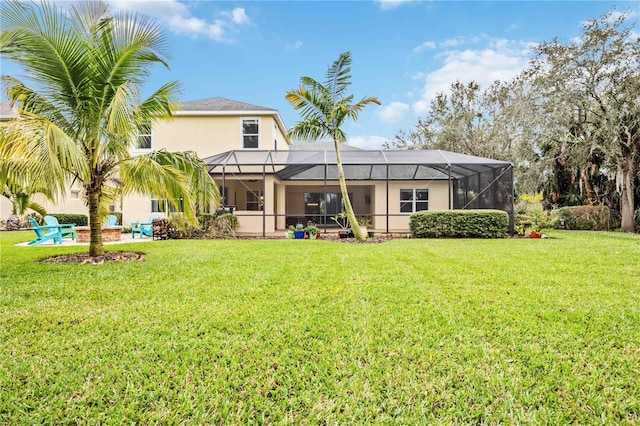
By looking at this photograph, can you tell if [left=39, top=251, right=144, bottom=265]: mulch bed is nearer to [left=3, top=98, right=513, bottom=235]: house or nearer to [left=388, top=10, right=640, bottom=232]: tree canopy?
[left=3, top=98, right=513, bottom=235]: house

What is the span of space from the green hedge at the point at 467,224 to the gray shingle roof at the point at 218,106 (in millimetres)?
9531

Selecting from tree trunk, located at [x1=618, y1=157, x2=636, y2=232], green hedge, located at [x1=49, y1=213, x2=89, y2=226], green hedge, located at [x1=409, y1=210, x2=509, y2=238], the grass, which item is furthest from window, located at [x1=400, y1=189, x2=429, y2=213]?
green hedge, located at [x1=49, y1=213, x2=89, y2=226]

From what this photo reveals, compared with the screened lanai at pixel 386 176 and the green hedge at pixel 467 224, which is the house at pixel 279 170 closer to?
the screened lanai at pixel 386 176

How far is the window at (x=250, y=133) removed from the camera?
1698 cm

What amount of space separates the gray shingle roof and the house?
0.16 ft

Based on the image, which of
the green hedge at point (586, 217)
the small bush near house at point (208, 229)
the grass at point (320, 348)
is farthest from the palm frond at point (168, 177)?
the green hedge at point (586, 217)

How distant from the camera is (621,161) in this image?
15.4m

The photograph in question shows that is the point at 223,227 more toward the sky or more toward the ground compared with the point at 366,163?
more toward the ground

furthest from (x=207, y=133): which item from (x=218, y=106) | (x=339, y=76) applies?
(x=339, y=76)

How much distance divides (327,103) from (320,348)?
9.54 metres

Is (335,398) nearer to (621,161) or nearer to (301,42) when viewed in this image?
(301,42)

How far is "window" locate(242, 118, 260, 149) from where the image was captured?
1698cm

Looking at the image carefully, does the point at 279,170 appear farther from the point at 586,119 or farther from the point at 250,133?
the point at 586,119

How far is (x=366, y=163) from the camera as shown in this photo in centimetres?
1453
